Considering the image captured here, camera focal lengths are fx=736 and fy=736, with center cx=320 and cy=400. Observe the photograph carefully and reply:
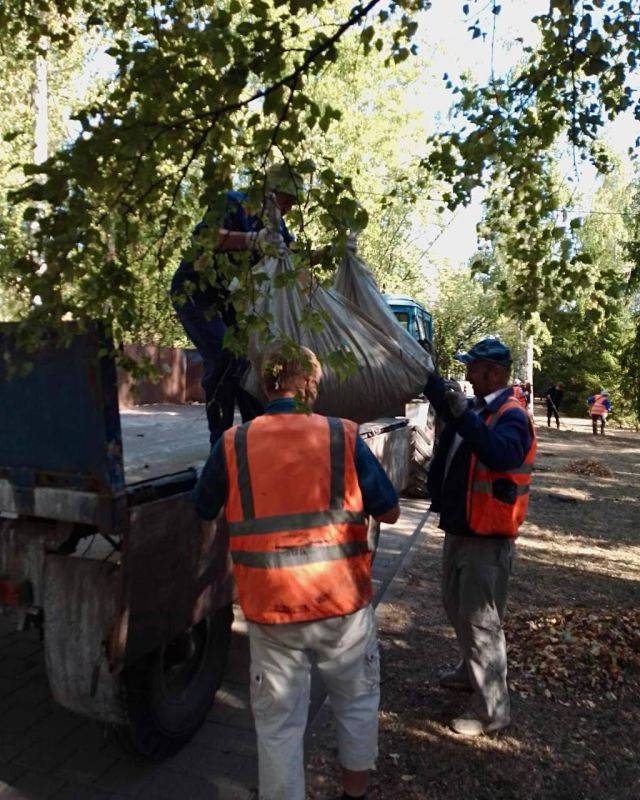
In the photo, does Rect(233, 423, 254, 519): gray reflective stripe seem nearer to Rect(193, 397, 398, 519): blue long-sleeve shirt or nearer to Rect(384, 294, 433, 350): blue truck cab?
Rect(193, 397, 398, 519): blue long-sleeve shirt

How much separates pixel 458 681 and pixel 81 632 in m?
2.08

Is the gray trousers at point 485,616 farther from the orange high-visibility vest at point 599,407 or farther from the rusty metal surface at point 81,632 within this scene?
the orange high-visibility vest at point 599,407

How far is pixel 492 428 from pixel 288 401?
1.21 meters

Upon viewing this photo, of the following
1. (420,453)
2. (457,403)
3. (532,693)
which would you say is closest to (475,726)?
(532,693)

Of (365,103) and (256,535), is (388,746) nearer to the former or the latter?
(256,535)

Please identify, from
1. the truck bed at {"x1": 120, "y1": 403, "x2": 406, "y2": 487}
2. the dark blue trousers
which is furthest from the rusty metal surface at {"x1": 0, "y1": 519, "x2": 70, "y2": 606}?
→ the dark blue trousers

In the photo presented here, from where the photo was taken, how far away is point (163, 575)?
272cm

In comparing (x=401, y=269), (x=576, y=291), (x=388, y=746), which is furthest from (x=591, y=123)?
(x=401, y=269)

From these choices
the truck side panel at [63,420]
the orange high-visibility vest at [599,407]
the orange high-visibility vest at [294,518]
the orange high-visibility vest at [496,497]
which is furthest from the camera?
the orange high-visibility vest at [599,407]

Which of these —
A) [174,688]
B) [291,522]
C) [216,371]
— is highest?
[216,371]

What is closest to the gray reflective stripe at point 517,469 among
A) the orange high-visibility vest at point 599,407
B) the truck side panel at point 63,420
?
the truck side panel at point 63,420

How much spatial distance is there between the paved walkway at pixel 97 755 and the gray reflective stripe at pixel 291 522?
1.20m

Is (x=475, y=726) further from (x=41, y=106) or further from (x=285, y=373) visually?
(x=41, y=106)

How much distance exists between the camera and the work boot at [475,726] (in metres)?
3.40
